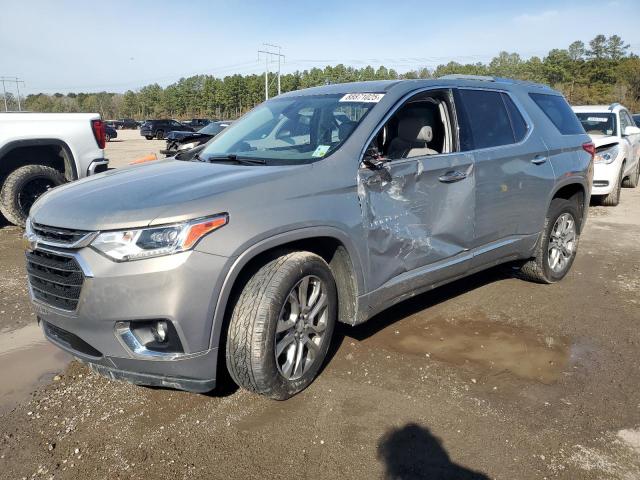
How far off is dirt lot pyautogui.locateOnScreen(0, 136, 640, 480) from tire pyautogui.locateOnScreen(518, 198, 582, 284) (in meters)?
0.74

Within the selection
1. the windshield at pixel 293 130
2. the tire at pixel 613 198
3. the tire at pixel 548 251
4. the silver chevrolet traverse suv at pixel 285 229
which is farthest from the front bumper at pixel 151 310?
the tire at pixel 613 198

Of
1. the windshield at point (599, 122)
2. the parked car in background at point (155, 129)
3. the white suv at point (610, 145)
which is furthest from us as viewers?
the parked car in background at point (155, 129)

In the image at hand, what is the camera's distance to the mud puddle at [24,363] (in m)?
3.34

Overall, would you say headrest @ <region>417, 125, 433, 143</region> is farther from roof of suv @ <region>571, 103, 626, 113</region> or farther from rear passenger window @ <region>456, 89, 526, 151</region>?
roof of suv @ <region>571, 103, 626, 113</region>

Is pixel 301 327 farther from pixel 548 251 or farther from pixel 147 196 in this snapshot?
pixel 548 251

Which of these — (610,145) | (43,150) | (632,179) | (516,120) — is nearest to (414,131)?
(516,120)

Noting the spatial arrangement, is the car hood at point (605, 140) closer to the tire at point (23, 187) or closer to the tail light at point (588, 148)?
the tail light at point (588, 148)

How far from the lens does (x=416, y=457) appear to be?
8.66ft

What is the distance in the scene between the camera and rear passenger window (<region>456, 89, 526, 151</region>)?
4.05 meters

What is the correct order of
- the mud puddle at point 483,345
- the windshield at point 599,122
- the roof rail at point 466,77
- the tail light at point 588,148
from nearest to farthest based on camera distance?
the mud puddle at point 483,345 → the roof rail at point 466,77 → the tail light at point 588,148 → the windshield at point 599,122

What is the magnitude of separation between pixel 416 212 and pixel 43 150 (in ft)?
20.4

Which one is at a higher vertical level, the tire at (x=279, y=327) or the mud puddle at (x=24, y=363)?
the tire at (x=279, y=327)

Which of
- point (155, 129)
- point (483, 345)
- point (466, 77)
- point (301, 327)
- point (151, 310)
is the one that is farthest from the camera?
point (155, 129)

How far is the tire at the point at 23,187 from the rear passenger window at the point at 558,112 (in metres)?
6.13
